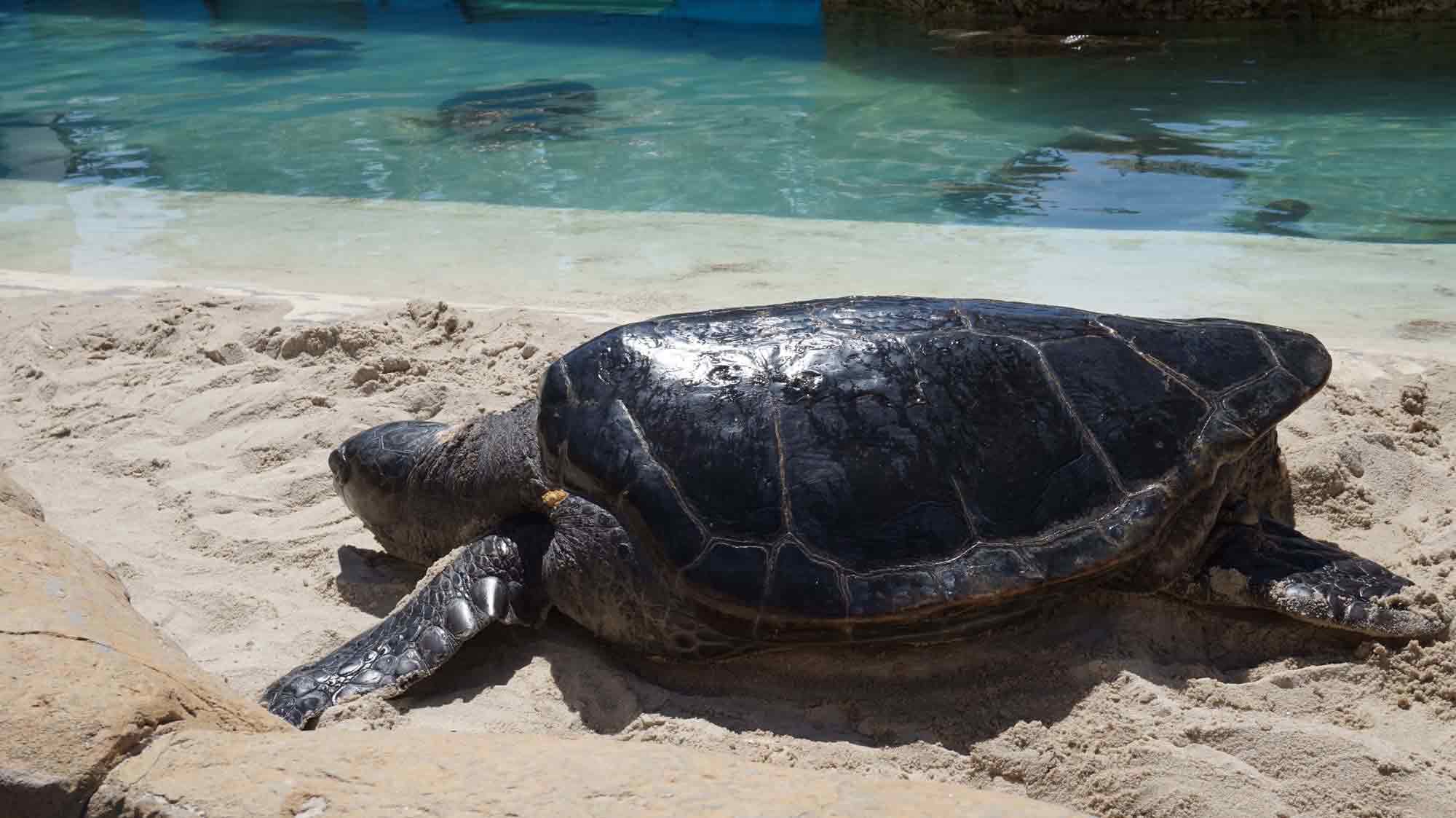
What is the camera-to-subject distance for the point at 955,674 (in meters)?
2.78

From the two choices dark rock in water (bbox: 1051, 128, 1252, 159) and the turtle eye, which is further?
dark rock in water (bbox: 1051, 128, 1252, 159)

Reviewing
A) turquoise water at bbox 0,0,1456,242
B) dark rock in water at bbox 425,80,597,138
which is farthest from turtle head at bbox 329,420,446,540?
dark rock in water at bbox 425,80,597,138

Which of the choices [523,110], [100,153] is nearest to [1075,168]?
[523,110]

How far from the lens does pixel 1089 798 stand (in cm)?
235

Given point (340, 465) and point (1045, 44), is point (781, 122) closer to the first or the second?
point (1045, 44)

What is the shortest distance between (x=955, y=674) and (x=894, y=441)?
0.54 m

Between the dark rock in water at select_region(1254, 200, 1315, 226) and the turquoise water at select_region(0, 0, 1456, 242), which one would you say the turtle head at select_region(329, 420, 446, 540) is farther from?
A: the dark rock in water at select_region(1254, 200, 1315, 226)

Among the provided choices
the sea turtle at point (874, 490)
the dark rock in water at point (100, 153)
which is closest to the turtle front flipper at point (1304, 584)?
the sea turtle at point (874, 490)

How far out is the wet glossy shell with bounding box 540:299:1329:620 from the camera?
2.74m

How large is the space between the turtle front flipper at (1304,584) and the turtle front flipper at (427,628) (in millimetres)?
1581

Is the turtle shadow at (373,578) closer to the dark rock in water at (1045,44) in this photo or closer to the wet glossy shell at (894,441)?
the wet glossy shell at (894,441)

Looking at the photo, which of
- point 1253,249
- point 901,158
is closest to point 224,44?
point 901,158

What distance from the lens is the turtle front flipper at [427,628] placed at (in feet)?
8.96

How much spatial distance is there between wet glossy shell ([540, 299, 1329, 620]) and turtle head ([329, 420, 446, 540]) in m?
0.55
